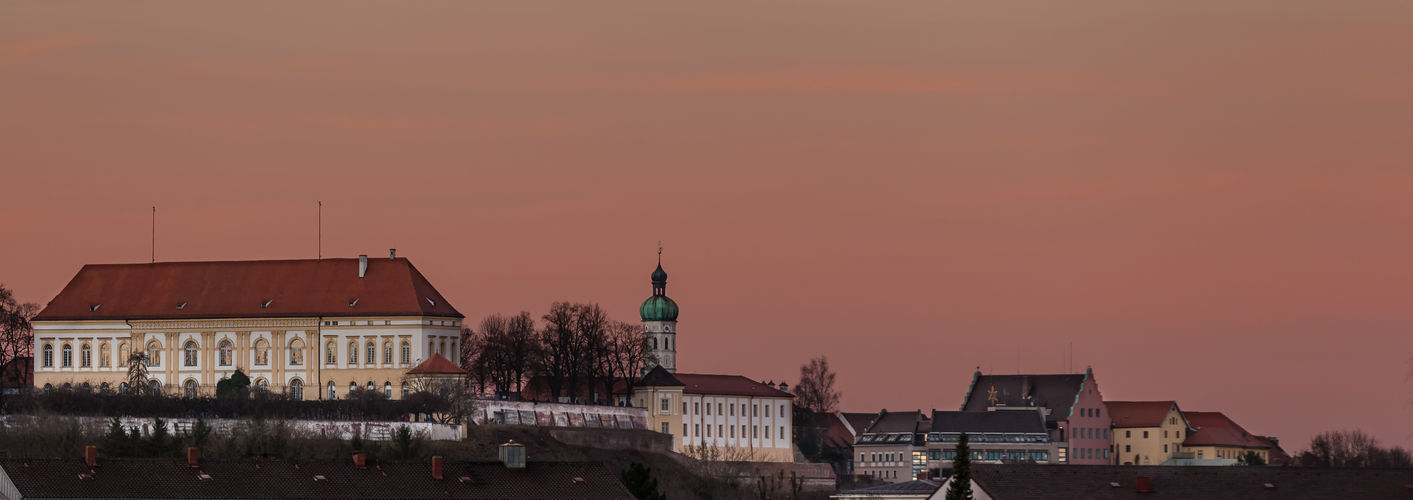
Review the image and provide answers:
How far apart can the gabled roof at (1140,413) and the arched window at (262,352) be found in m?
58.8

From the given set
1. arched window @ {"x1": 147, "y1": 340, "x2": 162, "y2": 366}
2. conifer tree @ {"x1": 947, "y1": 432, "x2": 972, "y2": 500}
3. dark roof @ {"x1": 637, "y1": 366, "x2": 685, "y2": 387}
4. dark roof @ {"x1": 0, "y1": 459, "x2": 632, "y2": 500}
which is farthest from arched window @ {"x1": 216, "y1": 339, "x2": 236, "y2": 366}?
conifer tree @ {"x1": 947, "y1": 432, "x2": 972, "y2": 500}

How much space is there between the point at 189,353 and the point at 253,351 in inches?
139

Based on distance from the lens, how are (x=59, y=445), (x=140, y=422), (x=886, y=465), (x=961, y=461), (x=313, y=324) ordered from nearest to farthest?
(x=961, y=461)
(x=59, y=445)
(x=140, y=422)
(x=313, y=324)
(x=886, y=465)

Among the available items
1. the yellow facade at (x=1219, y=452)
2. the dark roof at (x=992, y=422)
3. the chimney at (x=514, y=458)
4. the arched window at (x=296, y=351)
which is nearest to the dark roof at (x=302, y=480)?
the chimney at (x=514, y=458)

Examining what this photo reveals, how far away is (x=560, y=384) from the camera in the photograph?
150 m

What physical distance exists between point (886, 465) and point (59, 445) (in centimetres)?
8010

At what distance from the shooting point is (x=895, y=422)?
18088 cm

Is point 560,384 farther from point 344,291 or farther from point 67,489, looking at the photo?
point 67,489

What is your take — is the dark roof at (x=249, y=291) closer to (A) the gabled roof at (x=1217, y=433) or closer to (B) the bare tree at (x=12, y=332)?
(B) the bare tree at (x=12, y=332)

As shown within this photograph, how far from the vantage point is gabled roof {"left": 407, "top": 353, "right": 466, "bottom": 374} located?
138 m

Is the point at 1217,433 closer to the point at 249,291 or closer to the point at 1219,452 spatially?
the point at 1219,452

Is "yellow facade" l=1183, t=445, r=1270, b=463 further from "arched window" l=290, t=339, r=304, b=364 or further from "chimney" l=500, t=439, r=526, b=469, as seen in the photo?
"chimney" l=500, t=439, r=526, b=469

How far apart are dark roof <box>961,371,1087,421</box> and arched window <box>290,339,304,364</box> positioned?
52.8 metres

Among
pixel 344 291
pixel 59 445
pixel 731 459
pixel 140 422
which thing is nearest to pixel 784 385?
pixel 731 459
